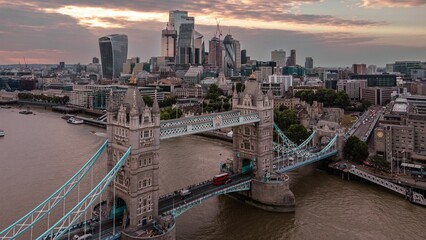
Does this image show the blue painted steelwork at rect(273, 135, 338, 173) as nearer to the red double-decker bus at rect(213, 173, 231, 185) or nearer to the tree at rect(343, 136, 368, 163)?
the tree at rect(343, 136, 368, 163)

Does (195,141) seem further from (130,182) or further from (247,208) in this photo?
(130,182)


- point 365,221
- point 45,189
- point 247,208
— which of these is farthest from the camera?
point 45,189

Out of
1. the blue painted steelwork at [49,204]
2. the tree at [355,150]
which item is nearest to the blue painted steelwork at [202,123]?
the blue painted steelwork at [49,204]

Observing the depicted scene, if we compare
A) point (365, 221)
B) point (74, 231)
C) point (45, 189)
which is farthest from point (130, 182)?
point (365, 221)


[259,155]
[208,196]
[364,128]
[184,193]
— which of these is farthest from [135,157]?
[364,128]

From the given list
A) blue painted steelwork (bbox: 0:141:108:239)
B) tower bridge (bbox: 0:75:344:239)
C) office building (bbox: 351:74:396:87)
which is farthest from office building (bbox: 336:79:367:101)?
blue painted steelwork (bbox: 0:141:108:239)

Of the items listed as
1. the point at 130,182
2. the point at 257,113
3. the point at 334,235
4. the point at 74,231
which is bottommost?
the point at 334,235

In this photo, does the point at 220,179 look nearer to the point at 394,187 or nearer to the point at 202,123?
the point at 202,123
